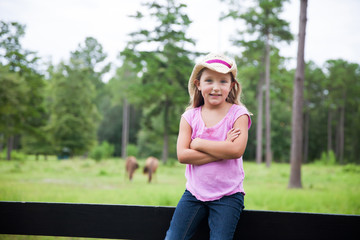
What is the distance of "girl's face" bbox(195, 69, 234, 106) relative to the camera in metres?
1.67

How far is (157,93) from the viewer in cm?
1817

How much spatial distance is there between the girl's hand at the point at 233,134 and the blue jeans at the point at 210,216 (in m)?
0.28

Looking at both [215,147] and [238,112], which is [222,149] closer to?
[215,147]

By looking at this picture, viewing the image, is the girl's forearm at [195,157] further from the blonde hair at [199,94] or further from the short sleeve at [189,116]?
the blonde hair at [199,94]

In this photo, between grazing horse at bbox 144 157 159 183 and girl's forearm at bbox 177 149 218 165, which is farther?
grazing horse at bbox 144 157 159 183

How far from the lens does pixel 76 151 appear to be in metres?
25.1

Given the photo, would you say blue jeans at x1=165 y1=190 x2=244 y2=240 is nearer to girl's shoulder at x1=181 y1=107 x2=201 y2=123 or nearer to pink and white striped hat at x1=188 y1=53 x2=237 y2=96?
girl's shoulder at x1=181 y1=107 x2=201 y2=123

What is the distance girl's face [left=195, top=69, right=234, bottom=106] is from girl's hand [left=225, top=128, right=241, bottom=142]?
0.57ft

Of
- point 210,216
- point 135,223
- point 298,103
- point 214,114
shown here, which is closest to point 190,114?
point 214,114

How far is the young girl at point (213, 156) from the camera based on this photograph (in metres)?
1.55

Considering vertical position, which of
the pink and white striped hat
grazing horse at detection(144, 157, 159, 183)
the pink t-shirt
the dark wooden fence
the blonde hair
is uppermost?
the pink and white striped hat

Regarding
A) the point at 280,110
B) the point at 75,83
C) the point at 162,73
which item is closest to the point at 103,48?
the point at 75,83

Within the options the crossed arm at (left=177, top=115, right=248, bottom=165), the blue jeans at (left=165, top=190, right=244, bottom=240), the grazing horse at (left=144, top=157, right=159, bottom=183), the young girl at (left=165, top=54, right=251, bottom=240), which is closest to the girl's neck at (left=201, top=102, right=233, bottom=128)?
the young girl at (left=165, top=54, right=251, bottom=240)

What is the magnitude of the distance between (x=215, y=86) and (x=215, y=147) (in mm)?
327
